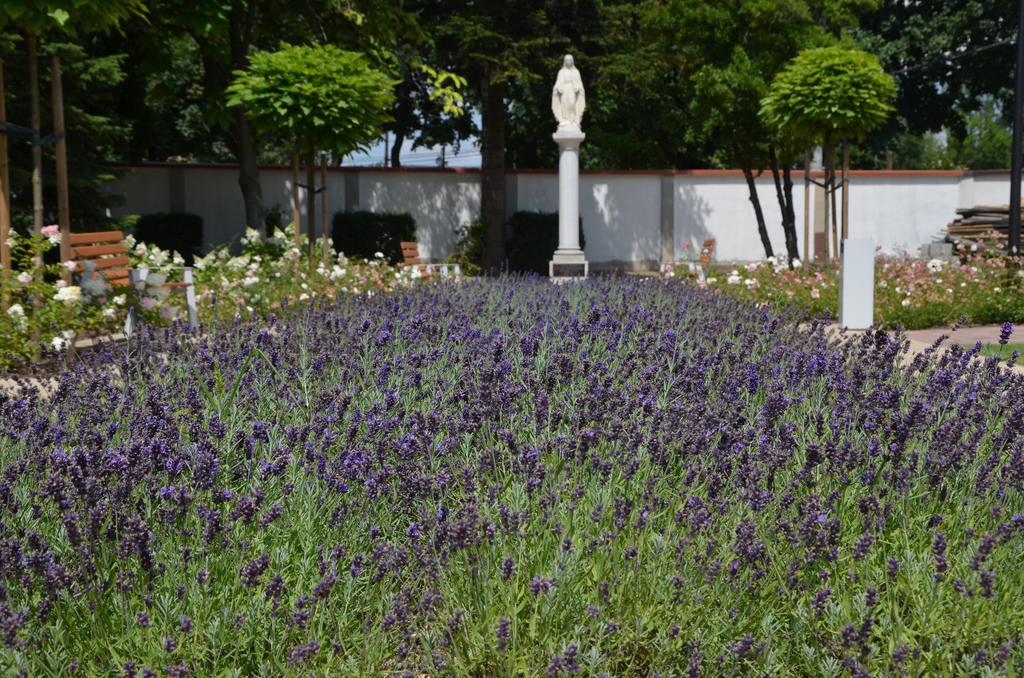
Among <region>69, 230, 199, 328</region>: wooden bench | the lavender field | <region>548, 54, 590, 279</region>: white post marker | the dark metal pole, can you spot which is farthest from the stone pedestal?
the lavender field

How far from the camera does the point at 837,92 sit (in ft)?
45.1

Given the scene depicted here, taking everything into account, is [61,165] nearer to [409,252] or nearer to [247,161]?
[409,252]

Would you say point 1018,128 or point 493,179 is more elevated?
point 1018,128

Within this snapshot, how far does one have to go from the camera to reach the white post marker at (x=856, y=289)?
32.1 ft

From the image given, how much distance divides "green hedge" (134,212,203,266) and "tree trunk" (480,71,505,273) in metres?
5.72

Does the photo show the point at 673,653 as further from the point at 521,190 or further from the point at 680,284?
the point at 521,190

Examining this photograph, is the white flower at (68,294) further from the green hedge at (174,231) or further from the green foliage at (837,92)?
the green hedge at (174,231)

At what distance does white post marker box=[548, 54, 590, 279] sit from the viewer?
16562 millimetres

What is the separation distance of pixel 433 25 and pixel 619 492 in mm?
17657

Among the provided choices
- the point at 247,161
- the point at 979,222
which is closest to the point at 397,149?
the point at 247,161

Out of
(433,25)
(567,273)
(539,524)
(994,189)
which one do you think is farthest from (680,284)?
(994,189)

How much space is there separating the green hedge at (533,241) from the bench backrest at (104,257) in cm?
1358

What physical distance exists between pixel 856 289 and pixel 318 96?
5853 mm

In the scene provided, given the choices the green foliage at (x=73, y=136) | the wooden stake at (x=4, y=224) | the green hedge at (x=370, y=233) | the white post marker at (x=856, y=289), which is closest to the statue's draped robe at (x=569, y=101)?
the green hedge at (x=370, y=233)
